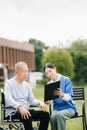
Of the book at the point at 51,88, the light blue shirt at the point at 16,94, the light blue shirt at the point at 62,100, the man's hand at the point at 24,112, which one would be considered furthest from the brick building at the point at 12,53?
the man's hand at the point at 24,112

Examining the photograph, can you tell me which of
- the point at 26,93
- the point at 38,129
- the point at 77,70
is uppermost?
the point at 77,70

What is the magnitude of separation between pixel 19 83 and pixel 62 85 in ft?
2.53

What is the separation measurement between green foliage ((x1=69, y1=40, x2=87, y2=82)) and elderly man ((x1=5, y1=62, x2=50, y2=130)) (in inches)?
2788

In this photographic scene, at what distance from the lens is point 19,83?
316 inches

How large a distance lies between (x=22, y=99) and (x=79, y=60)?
73108 millimetres

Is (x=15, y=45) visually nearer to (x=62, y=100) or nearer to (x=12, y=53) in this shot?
(x=12, y=53)

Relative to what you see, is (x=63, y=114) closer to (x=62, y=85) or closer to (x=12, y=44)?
(x=62, y=85)

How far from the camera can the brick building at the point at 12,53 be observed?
6888 centimetres

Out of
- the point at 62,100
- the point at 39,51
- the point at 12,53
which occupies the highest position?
the point at 39,51

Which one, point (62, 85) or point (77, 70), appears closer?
point (62, 85)

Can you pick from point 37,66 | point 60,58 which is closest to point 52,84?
point 60,58

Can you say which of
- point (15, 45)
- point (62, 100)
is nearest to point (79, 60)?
point (15, 45)

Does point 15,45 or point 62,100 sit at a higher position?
point 15,45

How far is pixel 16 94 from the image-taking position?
8.00m
